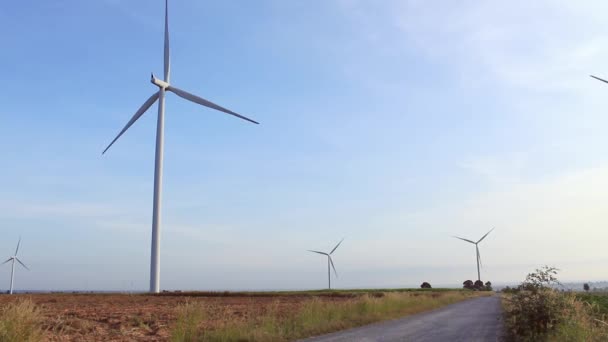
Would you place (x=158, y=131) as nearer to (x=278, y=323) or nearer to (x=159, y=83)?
(x=159, y=83)

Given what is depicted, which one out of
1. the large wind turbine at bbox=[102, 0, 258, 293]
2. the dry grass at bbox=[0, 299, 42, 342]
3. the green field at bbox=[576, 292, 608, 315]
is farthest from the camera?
the large wind turbine at bbox=[102, 0, 258, 293]

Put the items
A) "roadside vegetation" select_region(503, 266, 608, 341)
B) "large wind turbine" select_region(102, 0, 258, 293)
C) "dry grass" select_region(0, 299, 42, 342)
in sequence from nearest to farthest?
"dry grass" select_region(0, 299, 42, 342) < "roadside vegetation" select_region(503, 266, 608, 341) < "large wind turbine" select_region(102, 0, 258, 293)

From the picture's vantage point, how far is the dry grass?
1354 centimetres

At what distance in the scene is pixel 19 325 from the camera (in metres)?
13.9

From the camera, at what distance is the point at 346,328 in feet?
89.4

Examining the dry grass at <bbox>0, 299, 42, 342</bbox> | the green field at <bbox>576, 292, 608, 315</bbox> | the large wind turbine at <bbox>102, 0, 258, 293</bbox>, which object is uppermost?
the large wind turbine at <bbox>102, 0, 258, 293</bbox>

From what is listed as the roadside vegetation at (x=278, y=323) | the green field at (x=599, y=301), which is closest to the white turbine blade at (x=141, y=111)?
the roadside vegetation at (x=278, y=323)

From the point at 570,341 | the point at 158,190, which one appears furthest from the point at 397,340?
the point at 158,190

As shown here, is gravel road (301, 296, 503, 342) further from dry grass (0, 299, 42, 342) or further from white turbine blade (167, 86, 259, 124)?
white turbine blade (167, 86, 259, 124)

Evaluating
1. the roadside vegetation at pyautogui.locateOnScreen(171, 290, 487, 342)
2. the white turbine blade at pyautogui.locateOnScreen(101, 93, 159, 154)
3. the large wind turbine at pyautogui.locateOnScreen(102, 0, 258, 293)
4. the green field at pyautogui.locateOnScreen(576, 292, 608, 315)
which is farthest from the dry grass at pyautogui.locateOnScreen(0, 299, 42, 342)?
the white turbine blade at pyautogui.locateOnScreen(101, 93, 159, 154)

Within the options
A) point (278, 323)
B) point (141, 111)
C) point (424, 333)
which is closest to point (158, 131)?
point (141, 111)

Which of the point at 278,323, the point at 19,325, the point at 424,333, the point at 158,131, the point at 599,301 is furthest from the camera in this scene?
the point at 158,131

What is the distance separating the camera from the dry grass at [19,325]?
13.5 meters

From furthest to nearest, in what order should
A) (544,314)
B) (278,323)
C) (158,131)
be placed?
1. (158,131)
2. (278,323)
3. (544,314)
